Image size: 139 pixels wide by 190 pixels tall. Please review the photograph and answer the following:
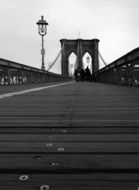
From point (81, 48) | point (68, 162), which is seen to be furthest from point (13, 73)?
point (81, 48)

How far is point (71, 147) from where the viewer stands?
2133 millimetres

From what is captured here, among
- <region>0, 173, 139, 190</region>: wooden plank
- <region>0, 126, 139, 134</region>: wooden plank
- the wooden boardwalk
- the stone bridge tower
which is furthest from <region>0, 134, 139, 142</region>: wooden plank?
the stone bridge tower

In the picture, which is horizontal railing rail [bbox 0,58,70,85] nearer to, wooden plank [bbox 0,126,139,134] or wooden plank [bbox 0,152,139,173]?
wooden plank [bbox 0,126,139,134]

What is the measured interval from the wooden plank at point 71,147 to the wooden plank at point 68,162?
3.7 inches

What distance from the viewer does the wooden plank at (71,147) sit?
2.03m

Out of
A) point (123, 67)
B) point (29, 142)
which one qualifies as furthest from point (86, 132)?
point (123, 67)

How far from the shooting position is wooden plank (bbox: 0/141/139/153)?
203cm

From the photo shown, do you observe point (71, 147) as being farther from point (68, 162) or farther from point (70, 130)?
point (70, 130)

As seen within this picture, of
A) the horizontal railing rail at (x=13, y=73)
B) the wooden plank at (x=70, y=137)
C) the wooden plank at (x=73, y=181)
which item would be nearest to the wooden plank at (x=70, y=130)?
the wooden plank at (x=70, y=137)

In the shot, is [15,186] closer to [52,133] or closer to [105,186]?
[105,186]

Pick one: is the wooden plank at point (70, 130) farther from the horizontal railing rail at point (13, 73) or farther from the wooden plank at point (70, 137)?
the horizontal railing rail at point (13, 73)

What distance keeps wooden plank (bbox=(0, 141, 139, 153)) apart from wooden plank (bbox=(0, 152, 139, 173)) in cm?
9

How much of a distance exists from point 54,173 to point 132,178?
0.35 m

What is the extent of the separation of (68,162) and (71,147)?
343mm
